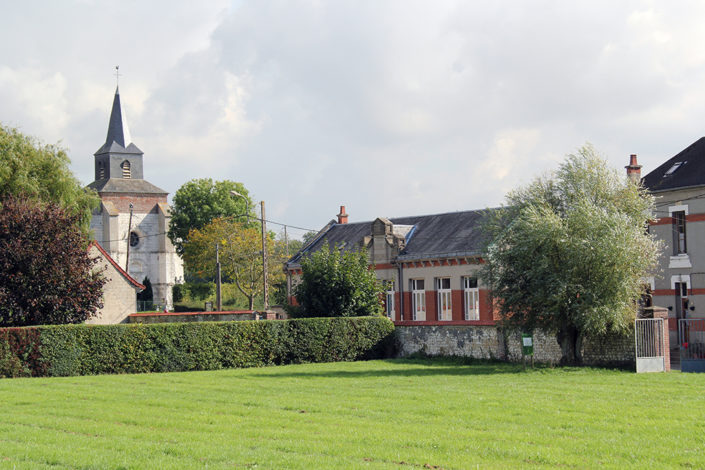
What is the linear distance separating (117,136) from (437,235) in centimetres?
6987

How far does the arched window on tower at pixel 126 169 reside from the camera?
108250mm

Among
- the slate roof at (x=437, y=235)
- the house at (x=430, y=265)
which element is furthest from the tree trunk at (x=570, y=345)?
the slate roof at (x=437, y=235)

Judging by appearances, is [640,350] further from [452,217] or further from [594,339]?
[452,217]

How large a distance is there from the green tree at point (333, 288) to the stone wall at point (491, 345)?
227cm

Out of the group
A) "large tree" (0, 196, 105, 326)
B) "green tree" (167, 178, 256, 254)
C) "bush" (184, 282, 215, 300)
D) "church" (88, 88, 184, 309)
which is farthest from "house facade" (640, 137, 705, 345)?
"church" (88, 88, 184, 309)

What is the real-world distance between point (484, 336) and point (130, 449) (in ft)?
72.6

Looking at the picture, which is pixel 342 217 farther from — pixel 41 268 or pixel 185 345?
pixel 41 268

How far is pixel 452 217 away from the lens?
50.6 m

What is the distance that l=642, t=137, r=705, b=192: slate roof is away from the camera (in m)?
39.5

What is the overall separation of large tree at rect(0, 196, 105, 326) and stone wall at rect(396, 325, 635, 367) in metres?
13.3

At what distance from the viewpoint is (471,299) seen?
45906 millimetres

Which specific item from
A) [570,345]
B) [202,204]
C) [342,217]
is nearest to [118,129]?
[202,204]

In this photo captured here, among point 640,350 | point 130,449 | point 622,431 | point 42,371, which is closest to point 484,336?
point 640,350

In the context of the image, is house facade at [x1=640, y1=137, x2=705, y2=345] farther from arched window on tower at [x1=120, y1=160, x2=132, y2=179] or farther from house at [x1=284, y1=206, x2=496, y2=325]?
arched window on tower at [x1=120, y1=160, x2=132, y2=179]
